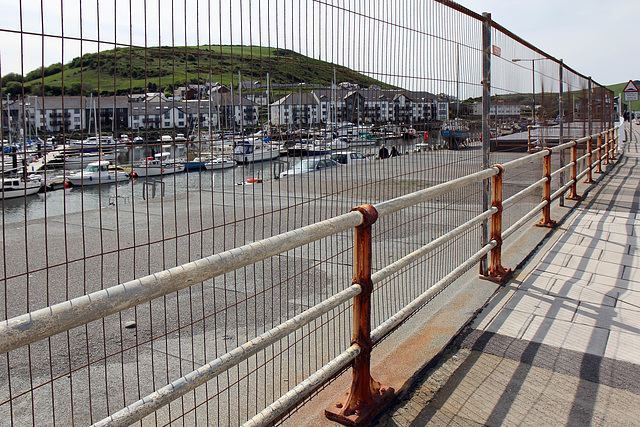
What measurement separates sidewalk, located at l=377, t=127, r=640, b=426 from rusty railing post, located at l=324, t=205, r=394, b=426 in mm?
136

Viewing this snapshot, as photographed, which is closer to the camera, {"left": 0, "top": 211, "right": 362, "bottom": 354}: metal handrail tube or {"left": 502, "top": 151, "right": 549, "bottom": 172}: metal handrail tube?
{"left": 0, "top": 211, "right": 362, "bottom": 354}: metal handrail tube

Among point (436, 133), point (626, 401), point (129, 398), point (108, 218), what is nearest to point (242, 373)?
point (129, 398)

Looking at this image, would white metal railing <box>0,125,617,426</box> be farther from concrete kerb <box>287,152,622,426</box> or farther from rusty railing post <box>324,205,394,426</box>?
concrete kerb <box>287,152,622,426</box>

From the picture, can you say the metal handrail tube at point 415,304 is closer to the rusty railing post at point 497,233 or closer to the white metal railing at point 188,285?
the white metal railing at point 188,285

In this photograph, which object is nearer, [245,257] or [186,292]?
[245,257]

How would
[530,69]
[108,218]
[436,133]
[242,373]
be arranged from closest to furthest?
[242,373], [436,133], [530,69], [108,218]

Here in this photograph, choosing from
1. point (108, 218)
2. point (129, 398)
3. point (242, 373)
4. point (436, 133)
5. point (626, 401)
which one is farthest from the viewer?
point (108, 218)

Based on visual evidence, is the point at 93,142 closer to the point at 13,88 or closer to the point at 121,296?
the point at 13,88

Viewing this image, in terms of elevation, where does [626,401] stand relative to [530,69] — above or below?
below

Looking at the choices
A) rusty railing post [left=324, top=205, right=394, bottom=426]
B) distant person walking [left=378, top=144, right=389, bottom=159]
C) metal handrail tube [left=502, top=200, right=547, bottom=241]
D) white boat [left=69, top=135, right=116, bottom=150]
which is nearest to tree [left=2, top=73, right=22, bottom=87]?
white boat [left=69, top=135, right=116, bottom=150]

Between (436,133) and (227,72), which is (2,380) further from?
(436,133)

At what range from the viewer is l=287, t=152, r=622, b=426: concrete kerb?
3604 mm

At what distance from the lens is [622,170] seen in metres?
16.9

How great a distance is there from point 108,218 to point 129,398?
27.4 feet
